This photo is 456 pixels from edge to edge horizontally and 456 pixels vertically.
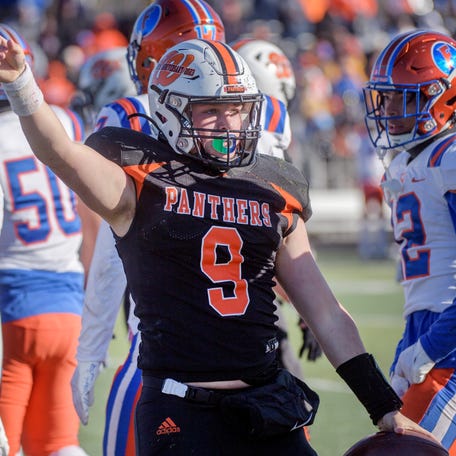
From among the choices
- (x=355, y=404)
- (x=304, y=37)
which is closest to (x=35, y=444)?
(x=355, y=404)

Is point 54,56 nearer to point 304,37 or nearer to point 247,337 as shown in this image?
A: point 304,37

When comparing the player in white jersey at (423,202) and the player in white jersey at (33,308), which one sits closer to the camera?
the player in white jersey at (423,202)

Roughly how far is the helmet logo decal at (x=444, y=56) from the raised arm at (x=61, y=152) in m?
1.65

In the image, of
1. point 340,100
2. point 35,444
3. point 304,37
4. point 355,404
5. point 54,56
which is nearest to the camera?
point 35,444

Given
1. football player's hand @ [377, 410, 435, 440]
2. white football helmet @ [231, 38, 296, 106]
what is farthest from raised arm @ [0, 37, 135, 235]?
white football helmet @ [231, 38, 296, 106]

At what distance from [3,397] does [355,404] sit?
3.03m

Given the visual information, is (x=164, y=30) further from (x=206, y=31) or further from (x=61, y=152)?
(x=61, y=152)

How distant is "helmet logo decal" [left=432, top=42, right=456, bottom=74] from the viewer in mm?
3977

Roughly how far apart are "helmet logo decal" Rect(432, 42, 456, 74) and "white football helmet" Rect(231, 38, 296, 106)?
112 centimetres

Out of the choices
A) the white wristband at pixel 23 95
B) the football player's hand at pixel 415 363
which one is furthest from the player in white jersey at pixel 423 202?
the white wristband at pixel 23 95

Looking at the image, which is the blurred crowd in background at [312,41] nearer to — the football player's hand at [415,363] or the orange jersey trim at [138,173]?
the football player's hand at [415,363]

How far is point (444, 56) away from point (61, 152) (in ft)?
6.37

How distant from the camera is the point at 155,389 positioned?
2850 millimetres

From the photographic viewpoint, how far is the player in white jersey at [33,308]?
4.25m
